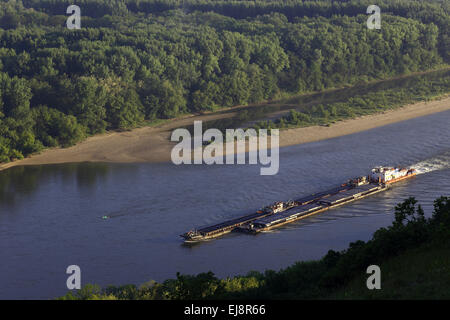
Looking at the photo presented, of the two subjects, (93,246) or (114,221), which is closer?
(93,246)

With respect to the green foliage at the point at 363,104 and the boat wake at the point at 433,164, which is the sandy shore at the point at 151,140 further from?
the boat wake at the point at 433,164

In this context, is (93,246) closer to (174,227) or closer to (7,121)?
(174,227)

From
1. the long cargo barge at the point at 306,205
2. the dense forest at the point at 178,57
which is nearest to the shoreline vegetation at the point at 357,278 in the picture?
the long cargo barge at the point at 306,205

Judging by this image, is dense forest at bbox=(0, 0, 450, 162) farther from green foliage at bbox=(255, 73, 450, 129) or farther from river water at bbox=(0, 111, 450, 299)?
river water at bbox=(0, 111, 450, 299)

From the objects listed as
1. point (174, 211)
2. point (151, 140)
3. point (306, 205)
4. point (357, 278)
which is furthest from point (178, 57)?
point (357, 278)

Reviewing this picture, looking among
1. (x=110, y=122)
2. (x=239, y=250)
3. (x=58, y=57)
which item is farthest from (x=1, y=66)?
(x=239, y=250)
